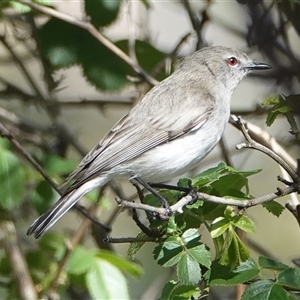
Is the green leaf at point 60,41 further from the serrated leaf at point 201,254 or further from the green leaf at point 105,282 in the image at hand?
the serrated leaf at point 201,254

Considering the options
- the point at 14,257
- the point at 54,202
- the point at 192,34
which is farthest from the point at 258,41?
the point at 14,257

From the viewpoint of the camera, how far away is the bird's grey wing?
3113 millimetres

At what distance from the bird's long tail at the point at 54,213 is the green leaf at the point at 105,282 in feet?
1.36

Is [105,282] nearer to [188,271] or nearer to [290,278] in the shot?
[188,271]

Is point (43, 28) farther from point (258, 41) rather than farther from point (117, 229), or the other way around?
point (117, 229)

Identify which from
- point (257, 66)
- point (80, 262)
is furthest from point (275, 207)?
point (257, 66)

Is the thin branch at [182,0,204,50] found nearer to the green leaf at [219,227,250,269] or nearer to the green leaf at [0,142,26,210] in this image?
the green leaf at [0,142,26,210]

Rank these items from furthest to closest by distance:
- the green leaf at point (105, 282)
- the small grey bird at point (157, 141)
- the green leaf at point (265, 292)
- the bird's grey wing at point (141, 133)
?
the bird's grey wing at point (141, 133) → the small grey bird at point (157, 141) → the green leaf at point (105, 282) → the green leaf at point (265, 292)

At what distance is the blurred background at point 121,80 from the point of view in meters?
3.41

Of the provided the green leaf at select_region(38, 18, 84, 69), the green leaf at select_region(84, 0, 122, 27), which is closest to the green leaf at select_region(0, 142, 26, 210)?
the green leaf at select_region(38, 18, 84, 69)

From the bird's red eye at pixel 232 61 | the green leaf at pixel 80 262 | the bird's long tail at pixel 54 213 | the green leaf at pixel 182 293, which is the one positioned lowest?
the green leaf at pixel 182 293

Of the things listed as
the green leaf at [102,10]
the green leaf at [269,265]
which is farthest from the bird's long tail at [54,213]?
the green leaf at [269,265]

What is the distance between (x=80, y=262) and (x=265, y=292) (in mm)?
956

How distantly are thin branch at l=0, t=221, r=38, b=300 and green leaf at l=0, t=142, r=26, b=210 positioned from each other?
1.71 feet
